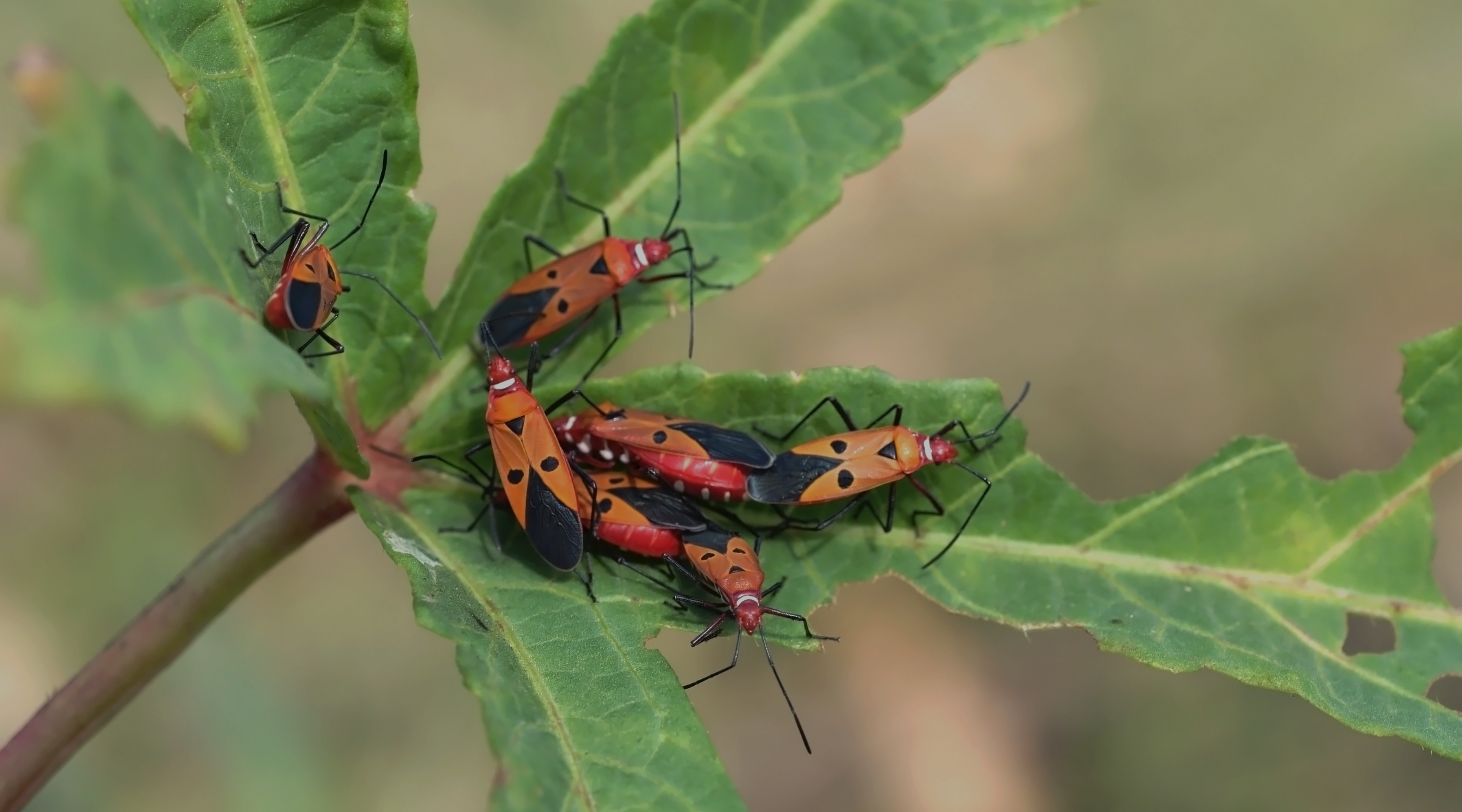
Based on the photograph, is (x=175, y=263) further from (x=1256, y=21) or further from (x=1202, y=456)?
(x=1256, y=21)

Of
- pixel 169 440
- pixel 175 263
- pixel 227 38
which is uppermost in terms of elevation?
pixel 227 38

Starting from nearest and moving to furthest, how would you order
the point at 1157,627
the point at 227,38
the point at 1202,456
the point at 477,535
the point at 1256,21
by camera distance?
the point at 227,38, the point at 1157,627, the point at 477,535, the point at 1202,456, the point at 1256,21

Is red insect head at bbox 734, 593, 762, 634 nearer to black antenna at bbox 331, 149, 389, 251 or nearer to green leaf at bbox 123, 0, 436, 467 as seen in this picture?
green leaf at bbox 123, 0, 436, 467

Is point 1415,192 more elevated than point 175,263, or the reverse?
point 175,263

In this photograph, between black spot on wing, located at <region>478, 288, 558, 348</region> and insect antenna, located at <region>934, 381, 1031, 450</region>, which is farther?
black spot on wing, located at <region>478, 288, 558, 348</region>

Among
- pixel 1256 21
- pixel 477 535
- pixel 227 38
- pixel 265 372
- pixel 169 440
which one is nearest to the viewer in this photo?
pixel 265 372

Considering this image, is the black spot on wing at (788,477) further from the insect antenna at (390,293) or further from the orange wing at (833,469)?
the insect antenna at (390,293)

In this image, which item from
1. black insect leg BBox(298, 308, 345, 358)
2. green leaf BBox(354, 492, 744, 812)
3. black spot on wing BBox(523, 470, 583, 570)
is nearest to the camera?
green leaf BBox(354, 492, 744, 812)

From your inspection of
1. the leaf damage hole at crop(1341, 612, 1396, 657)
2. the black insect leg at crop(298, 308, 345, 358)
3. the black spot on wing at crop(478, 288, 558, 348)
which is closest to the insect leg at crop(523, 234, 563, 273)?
the black spot on wing at crop(478, 288, 558, 348)

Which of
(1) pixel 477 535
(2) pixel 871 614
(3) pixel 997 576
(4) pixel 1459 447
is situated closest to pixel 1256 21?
(2) pixel 871 614
